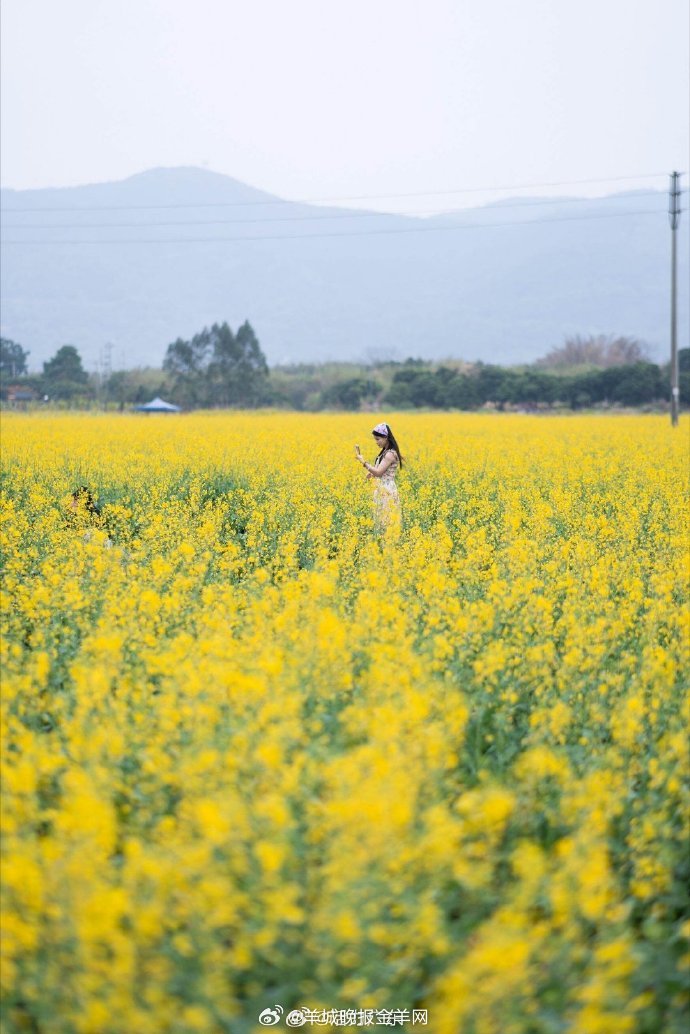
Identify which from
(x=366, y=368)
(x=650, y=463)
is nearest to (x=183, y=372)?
(x=366, y=368)

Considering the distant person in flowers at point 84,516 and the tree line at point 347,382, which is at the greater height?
the tree line at point 347,382

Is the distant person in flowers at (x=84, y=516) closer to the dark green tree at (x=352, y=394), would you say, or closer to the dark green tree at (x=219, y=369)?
the dark green tree at (x=352, y=394)

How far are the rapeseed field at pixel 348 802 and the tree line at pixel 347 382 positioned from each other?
43846 millimetres

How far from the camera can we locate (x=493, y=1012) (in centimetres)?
262

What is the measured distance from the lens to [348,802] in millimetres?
2889

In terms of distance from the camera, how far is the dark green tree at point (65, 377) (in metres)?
67.6

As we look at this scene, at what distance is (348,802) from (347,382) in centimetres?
5573

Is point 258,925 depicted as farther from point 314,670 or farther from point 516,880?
point 314,670

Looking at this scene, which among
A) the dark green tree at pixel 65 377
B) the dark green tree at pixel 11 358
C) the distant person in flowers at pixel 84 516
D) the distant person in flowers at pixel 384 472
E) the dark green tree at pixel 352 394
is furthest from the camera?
the dark green tree at pixel 11 358

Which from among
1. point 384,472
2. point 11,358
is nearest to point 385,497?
point 384,472

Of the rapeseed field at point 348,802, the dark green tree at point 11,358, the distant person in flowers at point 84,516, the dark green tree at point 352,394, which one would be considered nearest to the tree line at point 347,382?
the dark green tree at point 352,394

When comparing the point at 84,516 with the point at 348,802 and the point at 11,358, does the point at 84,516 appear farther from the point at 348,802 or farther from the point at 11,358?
the point at 11,358

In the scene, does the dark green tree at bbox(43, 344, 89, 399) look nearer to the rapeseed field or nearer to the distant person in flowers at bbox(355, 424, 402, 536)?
→ the distant person in flowers at bbox(355, 424, 402, 536)

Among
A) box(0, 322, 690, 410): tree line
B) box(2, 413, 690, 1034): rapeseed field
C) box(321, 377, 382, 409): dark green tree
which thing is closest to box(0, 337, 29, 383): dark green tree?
box(0, 322, 690, 410): tree line
